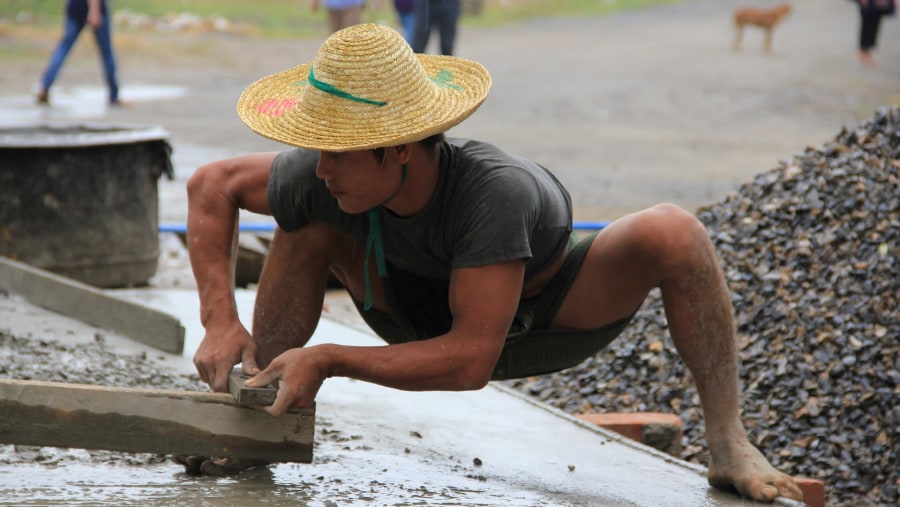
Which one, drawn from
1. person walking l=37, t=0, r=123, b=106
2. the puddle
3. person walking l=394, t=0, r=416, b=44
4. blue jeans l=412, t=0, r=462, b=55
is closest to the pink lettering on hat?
the puddle

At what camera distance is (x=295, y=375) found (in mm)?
2701

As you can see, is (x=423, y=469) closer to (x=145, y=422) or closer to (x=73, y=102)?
(x=145, y=422)

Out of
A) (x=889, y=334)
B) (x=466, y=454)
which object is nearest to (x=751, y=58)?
(x=889, y=334)

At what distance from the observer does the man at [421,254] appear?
8.96 feet

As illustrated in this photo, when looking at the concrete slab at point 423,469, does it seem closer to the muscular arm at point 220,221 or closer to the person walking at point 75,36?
the muscular arm at point 220,221

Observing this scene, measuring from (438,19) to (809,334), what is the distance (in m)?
8.78

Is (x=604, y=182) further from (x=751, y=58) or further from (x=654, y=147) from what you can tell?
(x=751, y=58)

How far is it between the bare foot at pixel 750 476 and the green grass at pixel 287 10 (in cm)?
1921

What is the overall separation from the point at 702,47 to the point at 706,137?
8328mm

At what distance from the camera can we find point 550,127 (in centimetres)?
1271

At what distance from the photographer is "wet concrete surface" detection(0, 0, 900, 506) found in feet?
9.80

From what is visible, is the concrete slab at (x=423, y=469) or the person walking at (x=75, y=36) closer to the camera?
the concrete slab at (x=423, y=469)

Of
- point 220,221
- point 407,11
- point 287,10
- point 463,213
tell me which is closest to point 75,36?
point 407,11

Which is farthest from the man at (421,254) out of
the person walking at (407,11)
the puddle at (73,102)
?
the person walking at (407,11)
